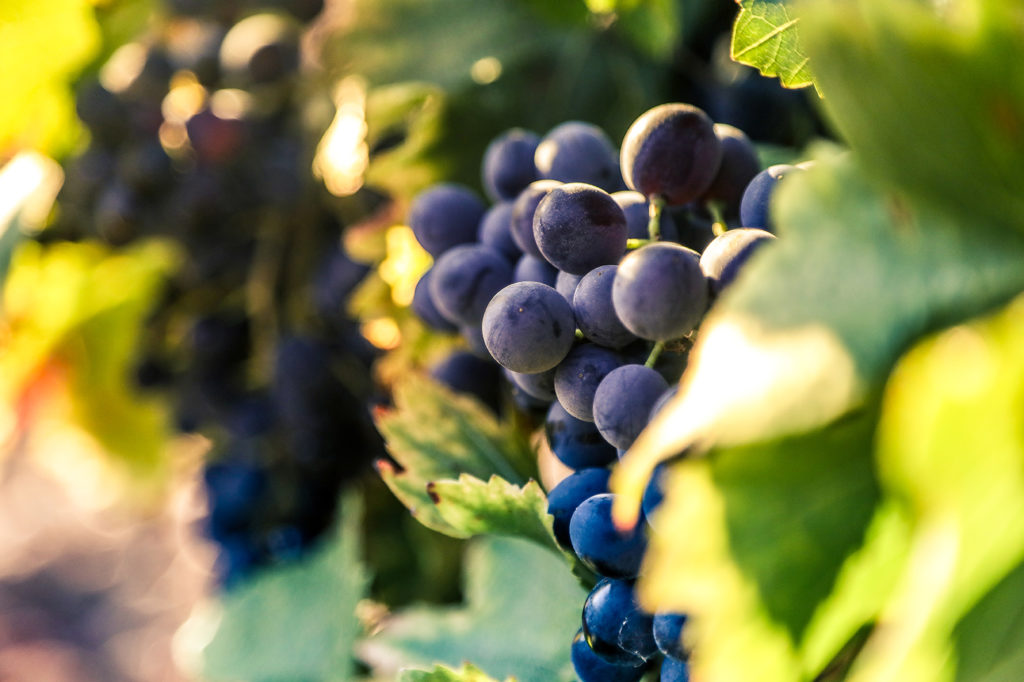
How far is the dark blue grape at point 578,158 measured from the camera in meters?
0.33

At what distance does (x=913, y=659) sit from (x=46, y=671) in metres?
1.59

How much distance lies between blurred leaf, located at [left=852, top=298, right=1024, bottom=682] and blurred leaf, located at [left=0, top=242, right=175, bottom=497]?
24.5 inches

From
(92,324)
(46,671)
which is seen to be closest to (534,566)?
(92,324)

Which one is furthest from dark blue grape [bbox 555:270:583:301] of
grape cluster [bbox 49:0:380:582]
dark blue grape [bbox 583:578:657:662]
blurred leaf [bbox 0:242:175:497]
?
blurred leaf [bbox 0:242:175:497]

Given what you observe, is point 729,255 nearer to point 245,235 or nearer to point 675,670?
→ point 675,670

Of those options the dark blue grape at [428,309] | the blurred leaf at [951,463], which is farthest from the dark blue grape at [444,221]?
the blurred leaf at [951,463]

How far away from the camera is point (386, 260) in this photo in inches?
19.9

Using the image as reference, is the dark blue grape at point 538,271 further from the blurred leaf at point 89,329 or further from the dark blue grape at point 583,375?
the blurred leaf at point 89,329

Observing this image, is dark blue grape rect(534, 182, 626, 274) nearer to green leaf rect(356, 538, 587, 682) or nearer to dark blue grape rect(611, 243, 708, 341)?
dark blue grape rect(611, 243, 708, 341)

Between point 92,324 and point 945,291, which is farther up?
point 945,291

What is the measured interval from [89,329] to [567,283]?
555mm

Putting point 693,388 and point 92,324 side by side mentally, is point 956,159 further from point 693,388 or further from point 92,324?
point 92,324

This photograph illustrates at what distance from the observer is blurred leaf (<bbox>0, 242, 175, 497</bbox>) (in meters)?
0.67

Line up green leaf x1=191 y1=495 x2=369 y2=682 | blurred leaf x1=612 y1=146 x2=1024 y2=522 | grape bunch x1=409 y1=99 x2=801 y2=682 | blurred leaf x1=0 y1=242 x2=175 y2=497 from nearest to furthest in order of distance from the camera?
1. blurred leaf x1=612 y1=146 x2=1024 y2=522
2. grape bunch x1=409 y1=99 x2=801 y2=682
3. green leaf x1=191 y1=495 x2=369 y2=682
4. blurred leaf x1=0 y1=242 x2=175 y2=497
